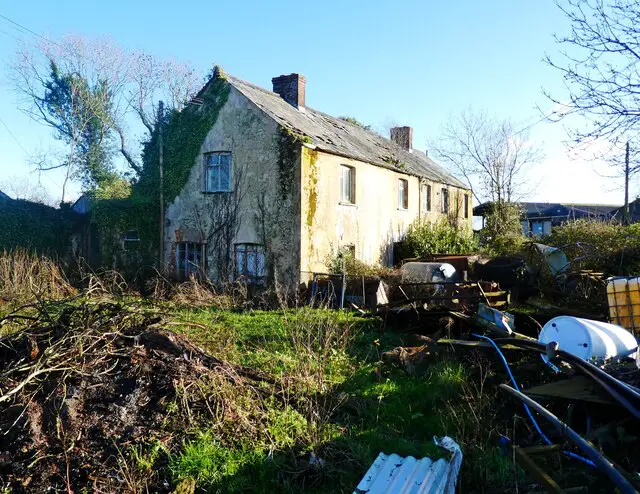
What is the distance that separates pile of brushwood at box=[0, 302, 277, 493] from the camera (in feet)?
14.5

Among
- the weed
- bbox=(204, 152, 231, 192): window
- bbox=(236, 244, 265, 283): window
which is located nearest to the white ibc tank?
the weed

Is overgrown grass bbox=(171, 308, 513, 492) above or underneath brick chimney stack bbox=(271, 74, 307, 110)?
underneath

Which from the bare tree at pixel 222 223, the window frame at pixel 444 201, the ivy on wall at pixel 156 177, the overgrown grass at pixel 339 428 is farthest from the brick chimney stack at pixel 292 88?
the overgrown grass at pixel 339 428

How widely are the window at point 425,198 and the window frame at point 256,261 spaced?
10.4 metres

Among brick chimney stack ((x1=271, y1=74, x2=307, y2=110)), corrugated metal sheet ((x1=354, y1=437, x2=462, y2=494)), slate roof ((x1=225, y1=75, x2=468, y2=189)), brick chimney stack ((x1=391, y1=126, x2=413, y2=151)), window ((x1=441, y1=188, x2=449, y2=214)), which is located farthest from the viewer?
brick chimney stack ((x1=391, y1=126, x2=413, y2=151))

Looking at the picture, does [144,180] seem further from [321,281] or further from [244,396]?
[244,396]

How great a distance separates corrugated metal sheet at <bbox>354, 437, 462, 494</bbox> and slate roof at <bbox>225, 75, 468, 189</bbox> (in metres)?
12.8

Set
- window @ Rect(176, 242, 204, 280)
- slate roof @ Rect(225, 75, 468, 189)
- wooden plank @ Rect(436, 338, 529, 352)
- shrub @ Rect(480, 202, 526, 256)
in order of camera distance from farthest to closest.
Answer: shrub @ Rect(480, 202, 526, 256) < window @ Rect(176, 242, 204, 280) < slate roof @ Rect(225, 75, 468, 189) < wooden plank @ Rect(436, 338, 529, 352)

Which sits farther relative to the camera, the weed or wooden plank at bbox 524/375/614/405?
the weed

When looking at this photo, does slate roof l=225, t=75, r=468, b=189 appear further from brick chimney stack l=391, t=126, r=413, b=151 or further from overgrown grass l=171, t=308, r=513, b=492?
overgrown grass l=171, t=308, r=513, b=492

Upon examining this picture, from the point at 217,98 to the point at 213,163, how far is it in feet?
7.41

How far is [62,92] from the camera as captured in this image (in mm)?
31312

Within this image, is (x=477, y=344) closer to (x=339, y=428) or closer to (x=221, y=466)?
(x=339, y=428)

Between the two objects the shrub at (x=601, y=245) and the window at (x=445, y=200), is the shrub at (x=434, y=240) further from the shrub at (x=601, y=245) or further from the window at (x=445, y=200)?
the shrub at (x=601, y=245)
